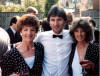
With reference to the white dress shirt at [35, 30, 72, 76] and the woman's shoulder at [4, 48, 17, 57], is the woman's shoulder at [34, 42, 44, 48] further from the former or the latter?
the woman's shoulder at [4, 48, 17, 57]

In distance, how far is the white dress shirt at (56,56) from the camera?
2.53 metres

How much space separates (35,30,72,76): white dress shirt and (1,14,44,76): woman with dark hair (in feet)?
0.39

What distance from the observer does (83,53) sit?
2457 mm

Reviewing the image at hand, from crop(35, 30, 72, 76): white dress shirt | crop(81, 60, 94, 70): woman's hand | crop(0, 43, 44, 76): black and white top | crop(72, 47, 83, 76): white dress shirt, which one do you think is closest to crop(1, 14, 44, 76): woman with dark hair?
crop(0, 43, 44, 76): black and white top

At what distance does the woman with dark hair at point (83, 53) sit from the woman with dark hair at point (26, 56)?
0.38m

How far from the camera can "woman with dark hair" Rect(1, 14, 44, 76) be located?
7.38ft

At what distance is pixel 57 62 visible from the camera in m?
2.53

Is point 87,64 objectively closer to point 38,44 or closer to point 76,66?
point 76,66

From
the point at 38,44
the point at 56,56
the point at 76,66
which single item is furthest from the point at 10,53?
the point at 76,66

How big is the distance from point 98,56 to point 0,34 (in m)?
1.13

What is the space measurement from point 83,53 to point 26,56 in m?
0.64

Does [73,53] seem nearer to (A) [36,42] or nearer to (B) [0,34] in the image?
(A) [36,42]

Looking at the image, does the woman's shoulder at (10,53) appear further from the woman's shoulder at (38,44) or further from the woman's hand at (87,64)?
the woman's hand at (87,64)

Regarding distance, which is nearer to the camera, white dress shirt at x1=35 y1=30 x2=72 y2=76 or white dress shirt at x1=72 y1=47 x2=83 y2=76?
white dress shirt at x1=72 y1=47 x2=83 y2=76
